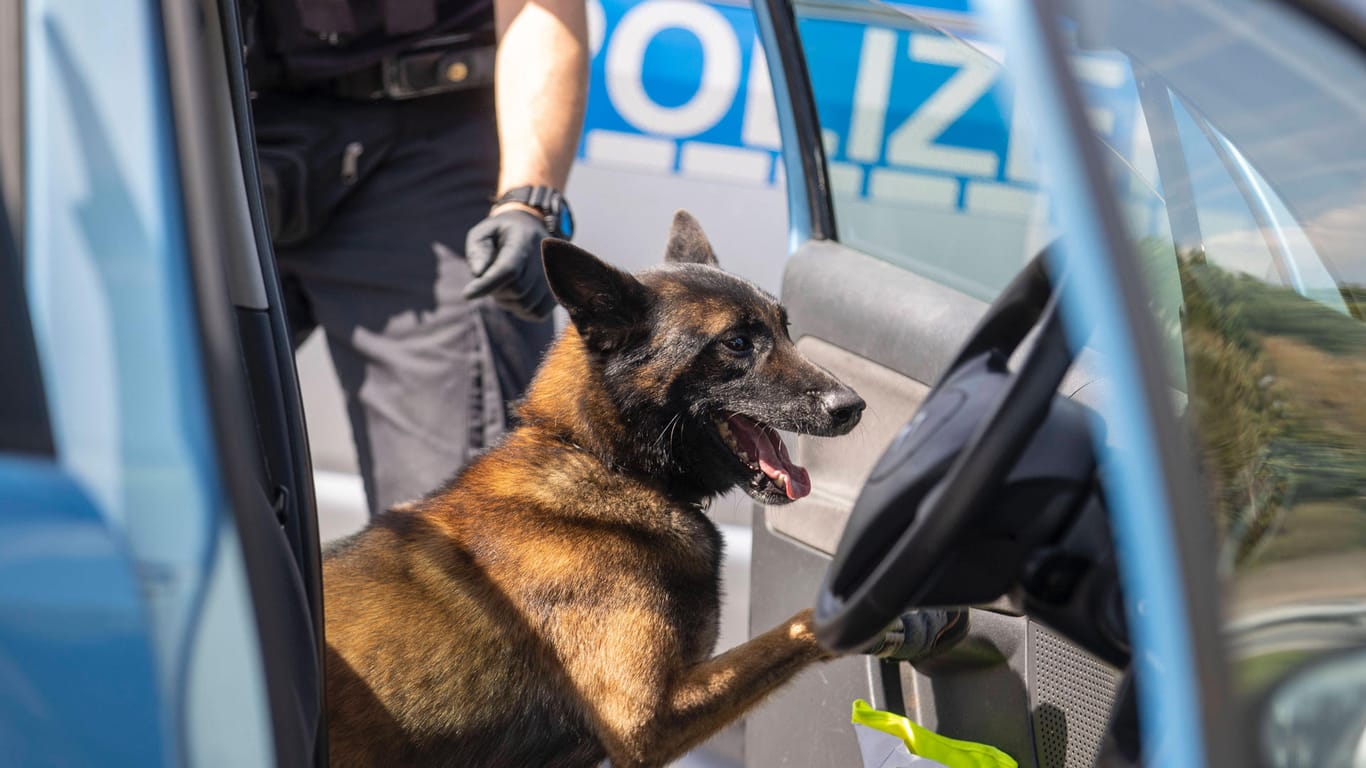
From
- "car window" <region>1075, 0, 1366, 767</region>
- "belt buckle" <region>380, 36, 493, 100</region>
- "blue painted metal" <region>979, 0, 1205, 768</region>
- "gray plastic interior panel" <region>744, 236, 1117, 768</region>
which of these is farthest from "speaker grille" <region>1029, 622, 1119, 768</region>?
"belt buckle" <region>380, 36, 493, 100</region>

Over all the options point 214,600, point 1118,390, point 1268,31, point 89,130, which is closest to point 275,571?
point 214,600

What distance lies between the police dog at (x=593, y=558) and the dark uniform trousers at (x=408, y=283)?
0.55ft

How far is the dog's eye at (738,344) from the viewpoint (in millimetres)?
1968

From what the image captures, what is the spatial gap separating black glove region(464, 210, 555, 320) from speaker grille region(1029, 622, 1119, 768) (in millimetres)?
943

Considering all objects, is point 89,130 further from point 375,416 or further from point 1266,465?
point 375,416

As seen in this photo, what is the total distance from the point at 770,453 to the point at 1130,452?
4.06 ft

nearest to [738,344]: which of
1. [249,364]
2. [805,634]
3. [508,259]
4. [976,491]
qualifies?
[508,259]

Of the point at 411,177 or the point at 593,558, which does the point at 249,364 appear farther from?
the point at 411,177

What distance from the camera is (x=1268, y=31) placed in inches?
36.6

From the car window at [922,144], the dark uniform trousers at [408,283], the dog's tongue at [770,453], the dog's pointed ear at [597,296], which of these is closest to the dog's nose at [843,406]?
the dog's tongue at [770,453]

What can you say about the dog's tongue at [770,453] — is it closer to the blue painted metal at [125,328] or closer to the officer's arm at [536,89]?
the officer's arm at [536,89]

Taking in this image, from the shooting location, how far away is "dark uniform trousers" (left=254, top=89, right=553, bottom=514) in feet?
6.98

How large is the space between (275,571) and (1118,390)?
758 mm

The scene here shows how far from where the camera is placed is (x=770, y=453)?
1981mm
